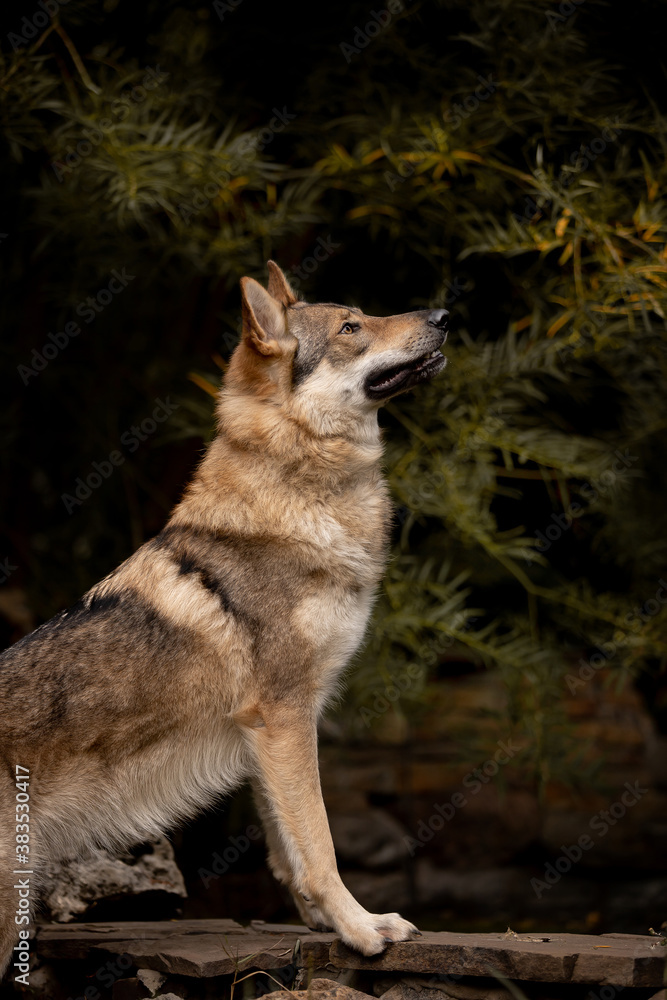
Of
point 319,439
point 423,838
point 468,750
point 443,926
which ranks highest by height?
point 319,439

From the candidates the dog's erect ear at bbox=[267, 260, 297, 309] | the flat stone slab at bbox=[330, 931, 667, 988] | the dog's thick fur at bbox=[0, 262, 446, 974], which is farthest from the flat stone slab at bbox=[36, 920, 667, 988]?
the dog's erect ear at bbox=[267, 260, 297, 309]

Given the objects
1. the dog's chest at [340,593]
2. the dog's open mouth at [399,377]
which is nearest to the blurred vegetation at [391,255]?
the dog's open mouth at [399,377]

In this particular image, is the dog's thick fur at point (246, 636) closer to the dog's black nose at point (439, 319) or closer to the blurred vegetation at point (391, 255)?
the dog's black nose at point (439, 319)

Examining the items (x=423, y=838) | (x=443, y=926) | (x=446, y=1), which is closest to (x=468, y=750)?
(x=443, y=926)

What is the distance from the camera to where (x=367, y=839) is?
7.90 metres

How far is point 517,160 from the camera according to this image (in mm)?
6133

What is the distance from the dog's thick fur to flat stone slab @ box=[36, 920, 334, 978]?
19 cm

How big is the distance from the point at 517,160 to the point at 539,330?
1242 millimetres

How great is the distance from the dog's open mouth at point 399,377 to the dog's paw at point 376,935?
214cm

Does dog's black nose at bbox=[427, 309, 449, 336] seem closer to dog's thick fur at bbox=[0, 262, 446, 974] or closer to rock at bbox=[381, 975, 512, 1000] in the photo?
dog's thick fur at bbox=[0, 262, 446, 974]

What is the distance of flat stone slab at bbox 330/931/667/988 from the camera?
3.17 meters

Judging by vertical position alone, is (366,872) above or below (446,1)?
below

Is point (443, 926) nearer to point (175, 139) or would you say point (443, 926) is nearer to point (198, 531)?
point (198, 531)

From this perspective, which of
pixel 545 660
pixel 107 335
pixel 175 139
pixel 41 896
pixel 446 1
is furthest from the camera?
pixel 107 335
